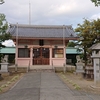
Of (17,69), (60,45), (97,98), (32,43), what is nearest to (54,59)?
(60,45)

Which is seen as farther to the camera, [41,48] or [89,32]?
[41,48]

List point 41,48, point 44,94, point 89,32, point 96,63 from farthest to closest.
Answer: point 41,48, point 89,32, point 96,63, point 44,94

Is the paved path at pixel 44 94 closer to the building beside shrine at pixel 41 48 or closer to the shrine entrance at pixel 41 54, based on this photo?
the building beside shrine at pixel 41 48

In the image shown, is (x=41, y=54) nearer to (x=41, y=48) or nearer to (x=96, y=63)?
(x=41, y=48)

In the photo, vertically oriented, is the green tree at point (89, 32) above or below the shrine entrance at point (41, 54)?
above

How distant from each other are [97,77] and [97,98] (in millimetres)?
3810

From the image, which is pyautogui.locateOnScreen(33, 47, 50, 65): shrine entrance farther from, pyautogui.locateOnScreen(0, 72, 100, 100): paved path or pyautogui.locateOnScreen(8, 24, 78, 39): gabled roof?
pyautogui.locateOnScreen(0, 72, 100, 100): paved path

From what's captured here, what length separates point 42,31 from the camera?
27.0m

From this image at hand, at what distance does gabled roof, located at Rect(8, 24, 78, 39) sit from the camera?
2480 centimetres

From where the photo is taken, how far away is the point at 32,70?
21.5 metres

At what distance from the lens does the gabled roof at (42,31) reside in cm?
2480

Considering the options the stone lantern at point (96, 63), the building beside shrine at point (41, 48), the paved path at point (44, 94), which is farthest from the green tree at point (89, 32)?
the paved path at point (44, 94)

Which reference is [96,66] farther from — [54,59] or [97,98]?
[54,59]

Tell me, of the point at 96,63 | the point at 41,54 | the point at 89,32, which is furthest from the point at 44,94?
the point at 41,54
